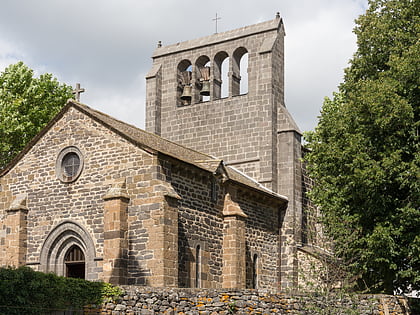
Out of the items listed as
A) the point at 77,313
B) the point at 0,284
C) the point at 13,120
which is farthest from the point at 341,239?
the point at 13,120

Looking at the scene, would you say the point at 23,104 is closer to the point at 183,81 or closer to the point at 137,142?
the point at 183,81

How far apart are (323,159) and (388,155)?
323 cm

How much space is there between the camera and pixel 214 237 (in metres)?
Answer: 26.3

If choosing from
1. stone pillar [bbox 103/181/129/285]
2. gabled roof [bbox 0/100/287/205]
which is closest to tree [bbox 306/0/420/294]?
gabled roof [bbox 0/100/287/205]

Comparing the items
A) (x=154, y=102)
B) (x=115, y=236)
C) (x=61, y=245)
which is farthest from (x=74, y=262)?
(x=154, y=102)

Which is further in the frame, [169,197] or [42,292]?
[169,197]

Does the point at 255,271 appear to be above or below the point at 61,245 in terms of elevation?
below

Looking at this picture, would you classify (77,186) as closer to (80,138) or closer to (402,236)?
(80,138)

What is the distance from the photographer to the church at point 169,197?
920 inches

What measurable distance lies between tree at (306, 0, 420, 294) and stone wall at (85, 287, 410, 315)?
353 cm

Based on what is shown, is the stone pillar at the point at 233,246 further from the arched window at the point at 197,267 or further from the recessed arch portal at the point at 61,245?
the recessed arch portal at the point at 61,245

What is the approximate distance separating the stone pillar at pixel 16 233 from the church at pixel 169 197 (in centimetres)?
4

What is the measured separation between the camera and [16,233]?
83.9ft

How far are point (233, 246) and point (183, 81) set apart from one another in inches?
478
